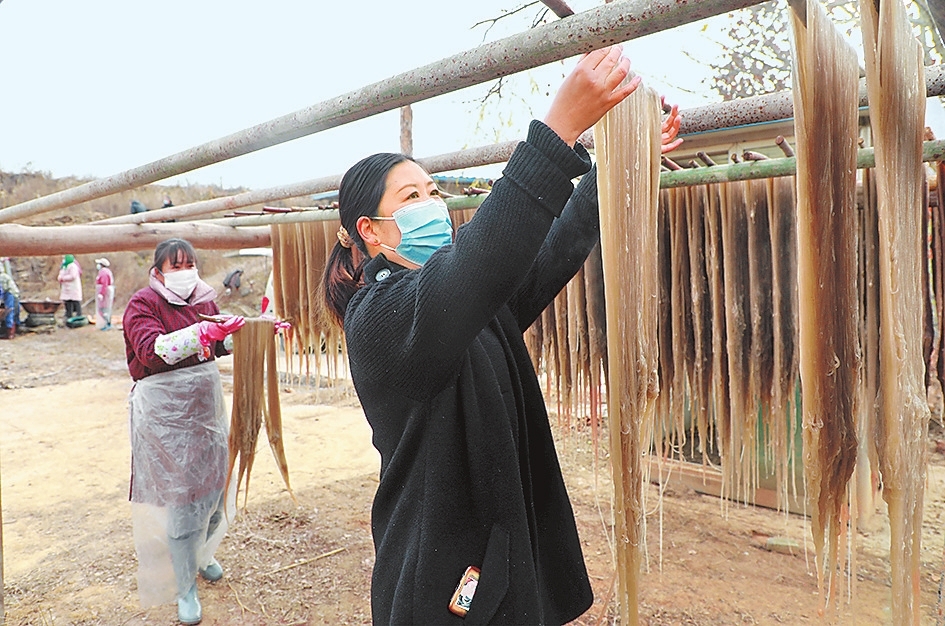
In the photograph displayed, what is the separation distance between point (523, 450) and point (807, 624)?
9.50 ft

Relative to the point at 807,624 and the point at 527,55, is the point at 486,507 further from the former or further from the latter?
the point at 807,624

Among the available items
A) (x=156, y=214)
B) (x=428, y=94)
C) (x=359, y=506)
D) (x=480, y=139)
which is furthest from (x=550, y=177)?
(x=480, y=139)

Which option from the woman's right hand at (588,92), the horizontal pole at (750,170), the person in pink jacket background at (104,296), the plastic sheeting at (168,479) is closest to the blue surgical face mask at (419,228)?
the woman's right hand at (588,92)

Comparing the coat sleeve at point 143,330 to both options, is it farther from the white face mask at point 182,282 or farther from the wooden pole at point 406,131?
the wooden pole at point 406,131

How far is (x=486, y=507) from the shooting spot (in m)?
1.34

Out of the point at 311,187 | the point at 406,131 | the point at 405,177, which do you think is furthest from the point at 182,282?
the point at 406,131

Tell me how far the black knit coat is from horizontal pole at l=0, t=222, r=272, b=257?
267 centimetres

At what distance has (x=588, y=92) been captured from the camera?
1.08 m

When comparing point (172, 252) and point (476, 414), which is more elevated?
point (172, 252)

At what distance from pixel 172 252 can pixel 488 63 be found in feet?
9.46

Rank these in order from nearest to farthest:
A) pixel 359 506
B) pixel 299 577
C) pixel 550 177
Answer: pixel 550 177 → pixel 299 577 → pixel 359 506

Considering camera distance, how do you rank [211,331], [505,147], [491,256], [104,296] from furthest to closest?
[104,296] → [211,331] → [505,147] → [491,256]

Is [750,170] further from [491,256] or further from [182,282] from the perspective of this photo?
[182,282]

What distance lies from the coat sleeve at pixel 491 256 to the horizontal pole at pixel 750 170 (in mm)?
1115
